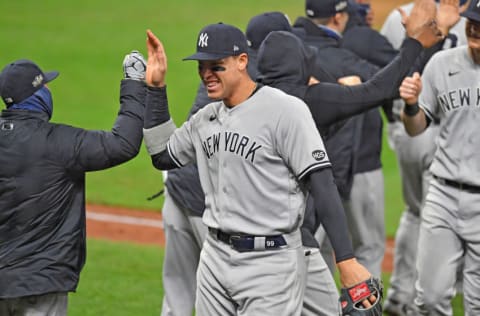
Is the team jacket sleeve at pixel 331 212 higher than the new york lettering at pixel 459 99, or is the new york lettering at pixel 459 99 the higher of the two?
the new york lettering at pixel 459 99

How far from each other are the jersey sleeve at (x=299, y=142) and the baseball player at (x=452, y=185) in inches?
47.5

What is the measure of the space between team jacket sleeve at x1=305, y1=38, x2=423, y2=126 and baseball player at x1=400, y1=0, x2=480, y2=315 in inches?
9.0

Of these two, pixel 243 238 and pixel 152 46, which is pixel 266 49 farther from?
pixel 243 238

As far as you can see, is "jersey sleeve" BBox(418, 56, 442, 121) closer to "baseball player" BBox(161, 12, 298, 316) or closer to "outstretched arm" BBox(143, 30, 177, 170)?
"baseball player" BBox(161, 12, 298, 316)

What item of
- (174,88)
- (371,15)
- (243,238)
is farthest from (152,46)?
(174,88)

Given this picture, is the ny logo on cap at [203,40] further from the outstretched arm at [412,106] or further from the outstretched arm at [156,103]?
the outstretched arm at [412,106]

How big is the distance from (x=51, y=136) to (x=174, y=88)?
1102cm

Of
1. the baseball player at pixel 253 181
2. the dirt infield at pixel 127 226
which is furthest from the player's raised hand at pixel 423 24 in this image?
the dirt infield at pixel 127 226

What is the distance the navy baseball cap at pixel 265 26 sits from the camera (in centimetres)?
633

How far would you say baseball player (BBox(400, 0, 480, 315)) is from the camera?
233 inches

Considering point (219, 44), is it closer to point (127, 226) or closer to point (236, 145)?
point (236, 145)

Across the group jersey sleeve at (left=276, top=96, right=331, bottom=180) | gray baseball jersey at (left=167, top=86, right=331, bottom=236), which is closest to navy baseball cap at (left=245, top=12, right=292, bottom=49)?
gray baseball jersey at (left=167, top=86, right=331, bottom=236)

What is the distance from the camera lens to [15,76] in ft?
16.8

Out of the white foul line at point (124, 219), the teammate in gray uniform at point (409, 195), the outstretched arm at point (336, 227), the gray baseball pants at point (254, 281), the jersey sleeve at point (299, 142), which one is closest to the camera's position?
the outstretched arm at point (336, 227)
